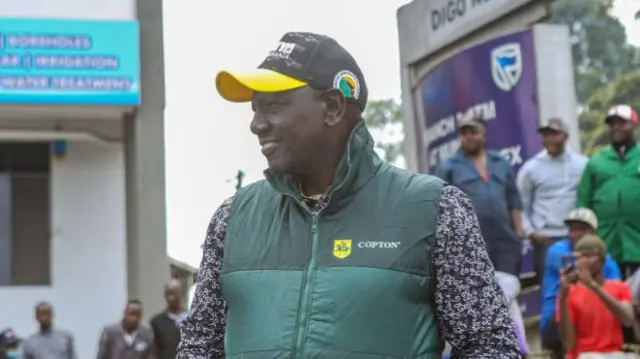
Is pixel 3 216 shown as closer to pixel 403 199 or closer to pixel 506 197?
Result: pixel 506 197

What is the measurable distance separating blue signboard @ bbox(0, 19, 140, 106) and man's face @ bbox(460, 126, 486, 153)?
10.3 metres

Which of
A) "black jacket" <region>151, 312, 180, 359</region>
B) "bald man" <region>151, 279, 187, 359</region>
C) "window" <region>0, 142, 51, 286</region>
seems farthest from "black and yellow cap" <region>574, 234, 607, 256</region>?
"window" <region>0, 142, 51, 286</region>

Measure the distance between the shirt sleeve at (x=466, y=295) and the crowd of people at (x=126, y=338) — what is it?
404 inches

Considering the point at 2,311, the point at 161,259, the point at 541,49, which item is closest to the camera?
the point at 541,49

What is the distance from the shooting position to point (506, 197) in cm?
984

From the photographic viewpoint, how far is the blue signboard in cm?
1919

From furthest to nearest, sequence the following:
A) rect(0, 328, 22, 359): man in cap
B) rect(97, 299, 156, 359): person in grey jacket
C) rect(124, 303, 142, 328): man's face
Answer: rect(0, 328, 22, 359): man in cap < rect(124, 303, 142, 328): man's face < rect(97, 299, 156, 359): person in grey jacket

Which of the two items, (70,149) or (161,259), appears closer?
(161,259)

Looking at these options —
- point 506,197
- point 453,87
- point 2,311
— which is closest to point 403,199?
point 506,197

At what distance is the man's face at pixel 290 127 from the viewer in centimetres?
354

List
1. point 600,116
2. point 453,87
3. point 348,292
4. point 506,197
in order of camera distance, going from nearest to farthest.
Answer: point 348,292, point 506,197, point 453,87, point 600,116

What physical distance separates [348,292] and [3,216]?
19.4m

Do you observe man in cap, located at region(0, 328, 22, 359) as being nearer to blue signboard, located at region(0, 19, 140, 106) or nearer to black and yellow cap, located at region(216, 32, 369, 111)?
blue signboard, located at region(0, 19, 140, 106)

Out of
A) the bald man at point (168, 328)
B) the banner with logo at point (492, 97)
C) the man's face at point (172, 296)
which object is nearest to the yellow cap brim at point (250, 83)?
the banner with logo at point (492, 97)
